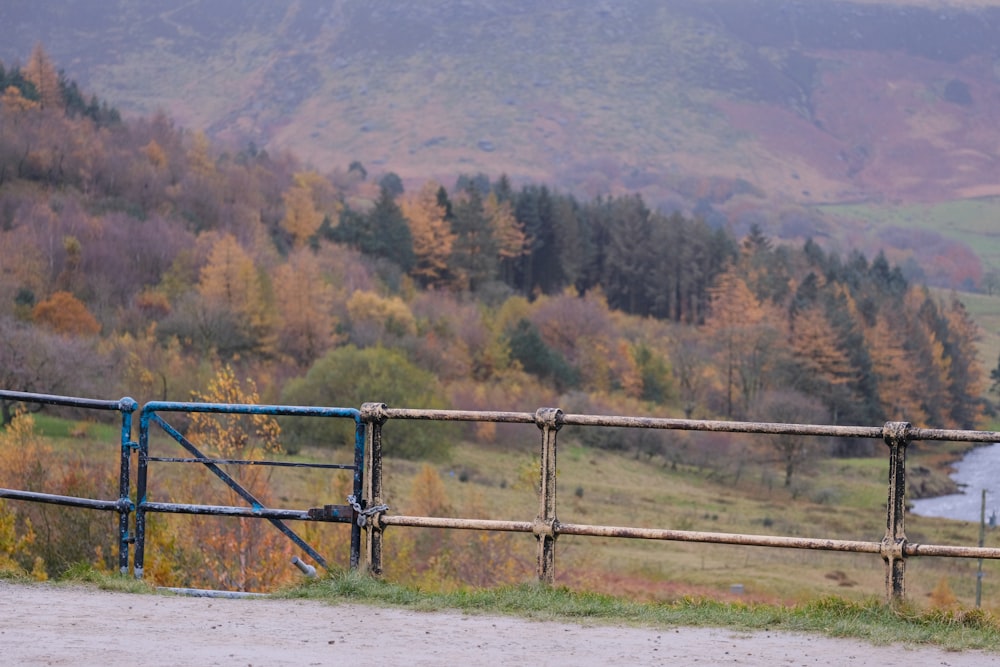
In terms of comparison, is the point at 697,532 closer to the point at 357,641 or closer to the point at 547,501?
the point at 547,501

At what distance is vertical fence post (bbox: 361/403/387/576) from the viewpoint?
30.0 ft

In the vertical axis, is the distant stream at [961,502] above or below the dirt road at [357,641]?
below

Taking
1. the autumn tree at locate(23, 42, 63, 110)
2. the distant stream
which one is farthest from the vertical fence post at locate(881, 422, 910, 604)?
the autumn tree at locate(23, 42, 63, 110)

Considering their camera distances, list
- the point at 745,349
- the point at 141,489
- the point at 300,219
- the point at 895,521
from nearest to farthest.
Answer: the point at 895,521 → the point at 141,489 → the point at 745,349 → the point at 300,219

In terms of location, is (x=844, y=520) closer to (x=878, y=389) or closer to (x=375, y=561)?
(x=878, y=389)

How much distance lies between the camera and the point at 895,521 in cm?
812

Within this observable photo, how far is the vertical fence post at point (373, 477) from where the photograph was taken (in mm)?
9133

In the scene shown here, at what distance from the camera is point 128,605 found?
8461 millimetres

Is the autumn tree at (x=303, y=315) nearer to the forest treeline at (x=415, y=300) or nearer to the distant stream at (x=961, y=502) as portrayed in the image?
the forest treeline at (x=415, y=300)

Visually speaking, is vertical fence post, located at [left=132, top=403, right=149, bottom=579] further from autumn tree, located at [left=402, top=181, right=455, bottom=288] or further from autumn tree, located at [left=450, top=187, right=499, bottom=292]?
autumn tree, located at [left=450, top=187, right=499, bottom=292]

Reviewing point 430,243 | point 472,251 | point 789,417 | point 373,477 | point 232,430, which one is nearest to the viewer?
point 373,477

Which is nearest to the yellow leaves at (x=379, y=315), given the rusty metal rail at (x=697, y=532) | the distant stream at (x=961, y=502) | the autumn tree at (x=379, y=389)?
the autumn tree at (x=379, y=389)

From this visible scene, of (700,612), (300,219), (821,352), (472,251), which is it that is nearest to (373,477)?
(700,612)

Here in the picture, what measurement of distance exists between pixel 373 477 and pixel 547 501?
4.27 ft
